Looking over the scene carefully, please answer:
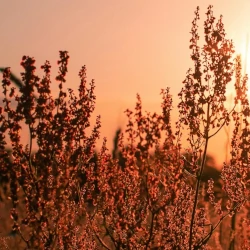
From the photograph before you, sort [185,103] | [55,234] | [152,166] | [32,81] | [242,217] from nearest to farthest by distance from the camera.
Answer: [55,234], [32,81], [152,166], [185,103], [242,217]

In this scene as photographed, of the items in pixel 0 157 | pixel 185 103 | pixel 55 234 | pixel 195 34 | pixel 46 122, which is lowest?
pixel 55 234

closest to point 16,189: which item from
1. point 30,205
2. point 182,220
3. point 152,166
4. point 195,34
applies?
point 30,205

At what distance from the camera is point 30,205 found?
33.0 ft

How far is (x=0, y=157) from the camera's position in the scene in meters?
10.2

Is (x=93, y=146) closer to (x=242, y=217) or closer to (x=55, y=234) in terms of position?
(x=55, y=234)

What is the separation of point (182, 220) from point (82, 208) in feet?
7.58

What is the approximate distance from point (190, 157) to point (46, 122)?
13.7 ft

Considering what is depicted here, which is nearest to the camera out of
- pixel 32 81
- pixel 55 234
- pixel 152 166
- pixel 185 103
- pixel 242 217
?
pixel 55 234

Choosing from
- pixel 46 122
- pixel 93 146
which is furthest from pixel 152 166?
pixel 46 122

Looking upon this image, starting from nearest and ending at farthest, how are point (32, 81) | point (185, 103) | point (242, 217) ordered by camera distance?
1. point (32, 81)
2. point (185, 103)
3. point (242, 217)

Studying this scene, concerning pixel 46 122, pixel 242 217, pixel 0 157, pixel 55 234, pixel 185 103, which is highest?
pixel 185 103

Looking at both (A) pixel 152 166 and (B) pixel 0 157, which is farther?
(A) pixel 152 166

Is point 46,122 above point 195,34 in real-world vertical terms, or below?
below

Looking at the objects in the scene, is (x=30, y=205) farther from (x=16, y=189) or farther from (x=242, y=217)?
(x=242, y=217)
